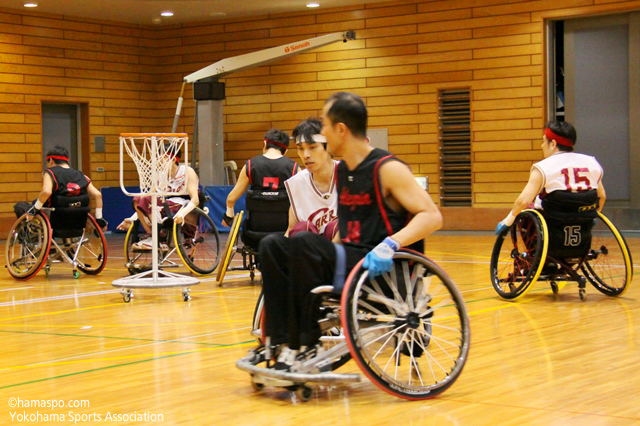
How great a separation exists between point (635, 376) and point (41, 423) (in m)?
2.14

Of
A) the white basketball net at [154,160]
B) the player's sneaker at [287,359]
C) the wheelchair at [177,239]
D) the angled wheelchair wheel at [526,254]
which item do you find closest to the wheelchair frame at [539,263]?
the angled wheelchair wheel at [526,254]

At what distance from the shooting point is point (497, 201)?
45.3 ft

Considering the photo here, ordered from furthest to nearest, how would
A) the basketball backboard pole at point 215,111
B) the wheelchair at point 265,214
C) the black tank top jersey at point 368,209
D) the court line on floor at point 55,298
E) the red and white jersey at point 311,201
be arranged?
1. the basketball backboard pole at point 215,111
2. the wheelchair at point 265,214
3. the court line on floor at point 55,298
4. the red and white jersey at point 311,201
5. the black tank top jersey at point 368,209

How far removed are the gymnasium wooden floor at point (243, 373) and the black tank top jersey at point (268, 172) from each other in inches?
31.8

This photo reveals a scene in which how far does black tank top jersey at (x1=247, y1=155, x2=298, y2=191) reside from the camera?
6.68 metres

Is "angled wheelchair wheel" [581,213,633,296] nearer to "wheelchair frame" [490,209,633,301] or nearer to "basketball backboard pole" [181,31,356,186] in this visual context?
"wheelchair frame" [490,209,633,301]

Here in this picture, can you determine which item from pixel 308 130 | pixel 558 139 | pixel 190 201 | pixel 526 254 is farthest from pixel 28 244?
pixel 558 139

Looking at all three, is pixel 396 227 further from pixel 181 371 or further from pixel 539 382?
pixel 181 371

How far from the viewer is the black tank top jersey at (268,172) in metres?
6.68

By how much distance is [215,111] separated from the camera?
1484 centimetres

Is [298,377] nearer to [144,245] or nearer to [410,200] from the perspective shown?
[410,200]

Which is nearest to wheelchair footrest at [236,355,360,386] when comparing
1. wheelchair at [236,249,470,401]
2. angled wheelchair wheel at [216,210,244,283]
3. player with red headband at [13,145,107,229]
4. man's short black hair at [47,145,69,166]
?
wheelchair at [236,249,470,401]

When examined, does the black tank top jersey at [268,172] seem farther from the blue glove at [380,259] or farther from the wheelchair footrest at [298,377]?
the blue glove at [380,259]

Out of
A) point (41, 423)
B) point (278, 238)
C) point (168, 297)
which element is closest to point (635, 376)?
point (278, 238)
